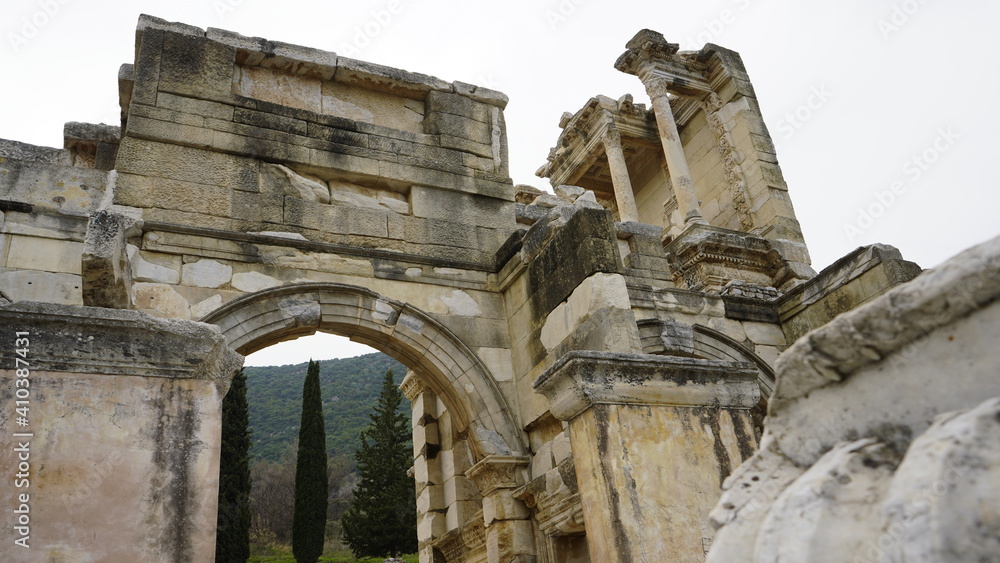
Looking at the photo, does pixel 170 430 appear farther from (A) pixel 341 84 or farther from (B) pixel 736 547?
(A) pixel 341 84

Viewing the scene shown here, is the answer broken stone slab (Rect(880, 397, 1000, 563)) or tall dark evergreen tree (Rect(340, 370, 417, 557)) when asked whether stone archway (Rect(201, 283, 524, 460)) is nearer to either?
broken stone slab (Rect(880, 397, 1000, 563))

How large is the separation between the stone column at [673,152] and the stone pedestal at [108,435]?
987cm

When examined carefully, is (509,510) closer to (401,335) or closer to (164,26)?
(401,335)

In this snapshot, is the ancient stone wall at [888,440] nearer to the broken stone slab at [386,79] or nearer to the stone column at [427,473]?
the broken stone slab at [386,79]

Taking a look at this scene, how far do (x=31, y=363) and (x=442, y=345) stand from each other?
3.68m

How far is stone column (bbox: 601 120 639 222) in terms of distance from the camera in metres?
13.6

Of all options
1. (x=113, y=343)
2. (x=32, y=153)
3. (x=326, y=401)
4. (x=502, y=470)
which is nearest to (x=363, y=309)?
(x=502, y=470)

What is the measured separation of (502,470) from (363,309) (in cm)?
164

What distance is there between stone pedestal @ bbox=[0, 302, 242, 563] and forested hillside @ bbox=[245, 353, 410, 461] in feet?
97.8

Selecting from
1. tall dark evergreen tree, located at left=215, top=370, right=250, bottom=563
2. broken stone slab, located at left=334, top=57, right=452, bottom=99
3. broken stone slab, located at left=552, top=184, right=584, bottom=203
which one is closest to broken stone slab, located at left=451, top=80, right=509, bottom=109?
broken stone slab, located at left=334, top=57, right=452, bottom=99

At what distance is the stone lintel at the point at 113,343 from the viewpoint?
2.76 metres

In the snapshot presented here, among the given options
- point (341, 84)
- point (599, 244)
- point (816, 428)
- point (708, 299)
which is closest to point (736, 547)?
point (816, 428)

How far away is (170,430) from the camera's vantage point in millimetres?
2832

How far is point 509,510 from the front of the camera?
19.5 feet
